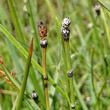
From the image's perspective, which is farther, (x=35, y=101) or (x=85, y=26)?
(x=85, y=26)

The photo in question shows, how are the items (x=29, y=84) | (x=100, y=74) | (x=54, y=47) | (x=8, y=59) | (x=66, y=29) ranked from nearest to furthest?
1. (x=66, y=29)
2. (x=29, y=84)
3. (x=100, y=74)
4. (x=8, y=59)
5. (x=54, y=47)

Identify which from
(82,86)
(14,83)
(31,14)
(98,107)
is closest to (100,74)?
(82,86)

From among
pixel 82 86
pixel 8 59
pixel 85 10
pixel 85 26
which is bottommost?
pixel 82 86

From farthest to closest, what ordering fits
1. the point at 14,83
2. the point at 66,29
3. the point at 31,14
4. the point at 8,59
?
the point at 8,59, the point at 31,14, the point at 14,83, the point at 66,29

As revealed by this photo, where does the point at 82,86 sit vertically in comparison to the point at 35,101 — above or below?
below

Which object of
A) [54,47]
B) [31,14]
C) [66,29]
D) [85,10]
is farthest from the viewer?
[85,10]

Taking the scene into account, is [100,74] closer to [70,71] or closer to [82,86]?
[82,86]

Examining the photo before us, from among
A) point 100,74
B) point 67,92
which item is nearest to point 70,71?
point 67,92

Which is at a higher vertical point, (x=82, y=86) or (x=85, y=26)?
(x=85, y=26)

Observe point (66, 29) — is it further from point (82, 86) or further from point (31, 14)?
point (82, 86)
